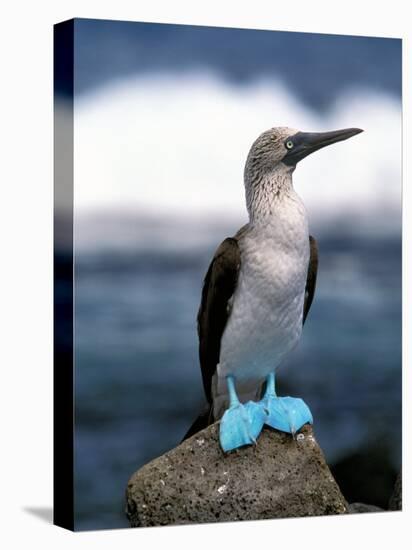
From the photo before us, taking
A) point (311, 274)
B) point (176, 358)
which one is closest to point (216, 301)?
point (176, 358)

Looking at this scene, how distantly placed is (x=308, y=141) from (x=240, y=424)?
1770 millimetres

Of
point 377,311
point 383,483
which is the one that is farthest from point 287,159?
point 383,483

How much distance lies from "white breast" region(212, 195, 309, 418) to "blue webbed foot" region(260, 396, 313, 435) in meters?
0.24

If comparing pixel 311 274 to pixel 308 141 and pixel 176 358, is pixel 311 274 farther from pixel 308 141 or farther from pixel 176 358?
pixel 176 358

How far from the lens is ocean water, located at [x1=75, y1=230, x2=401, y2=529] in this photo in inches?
325

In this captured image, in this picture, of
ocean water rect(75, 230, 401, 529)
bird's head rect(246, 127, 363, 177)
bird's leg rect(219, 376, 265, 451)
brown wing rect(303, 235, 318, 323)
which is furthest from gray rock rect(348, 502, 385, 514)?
bird's head rect(246, 127, 363, 177)

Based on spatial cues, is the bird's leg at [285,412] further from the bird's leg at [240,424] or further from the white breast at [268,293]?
the white breast at [268,293]

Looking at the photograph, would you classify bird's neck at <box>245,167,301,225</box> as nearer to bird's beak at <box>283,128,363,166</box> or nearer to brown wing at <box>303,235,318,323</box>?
bird's beak at <box>283,128,363,166</box>

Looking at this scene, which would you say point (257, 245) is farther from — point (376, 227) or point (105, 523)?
point (105, 523)

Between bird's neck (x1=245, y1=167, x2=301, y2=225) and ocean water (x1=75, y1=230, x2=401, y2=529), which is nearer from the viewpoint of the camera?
ocean water (x1=75, y1=230, x2=401, y2=529)

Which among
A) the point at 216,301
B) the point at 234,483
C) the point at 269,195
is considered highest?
the point at 269,195

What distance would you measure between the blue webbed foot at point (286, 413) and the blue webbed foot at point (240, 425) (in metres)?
0.07

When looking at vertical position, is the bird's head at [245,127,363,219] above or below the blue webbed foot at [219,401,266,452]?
above

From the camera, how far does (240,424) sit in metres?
8.46
